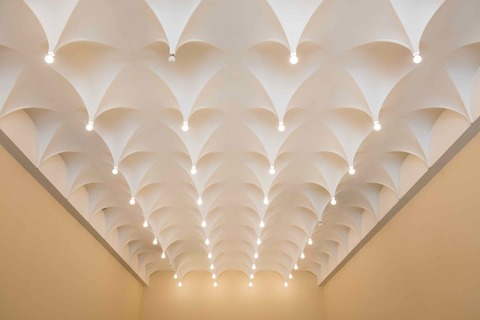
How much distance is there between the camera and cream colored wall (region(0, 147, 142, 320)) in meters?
14.1

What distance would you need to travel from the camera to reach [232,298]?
31.5 metres

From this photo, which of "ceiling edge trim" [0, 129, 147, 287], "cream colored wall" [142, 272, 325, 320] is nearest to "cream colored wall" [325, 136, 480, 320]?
"cream colored wall" [142, 272, 325, 320]

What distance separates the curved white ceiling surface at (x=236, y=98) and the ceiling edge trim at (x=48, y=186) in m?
0.26

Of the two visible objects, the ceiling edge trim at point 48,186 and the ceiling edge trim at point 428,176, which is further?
the ceiling edge trim at point 48,186

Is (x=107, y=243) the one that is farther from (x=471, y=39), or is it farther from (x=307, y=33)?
(x=471, y=39)

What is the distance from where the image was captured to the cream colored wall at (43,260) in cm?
1406

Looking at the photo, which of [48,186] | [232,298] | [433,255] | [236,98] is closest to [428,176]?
[433,255]

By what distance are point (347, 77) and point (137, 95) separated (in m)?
7.59

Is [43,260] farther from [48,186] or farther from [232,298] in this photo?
[232,298]

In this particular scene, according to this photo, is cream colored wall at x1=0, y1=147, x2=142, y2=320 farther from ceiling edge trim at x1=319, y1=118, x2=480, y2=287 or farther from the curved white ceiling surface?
ceiling edge trim at x1=319, y1=118, x2=480, y2=287

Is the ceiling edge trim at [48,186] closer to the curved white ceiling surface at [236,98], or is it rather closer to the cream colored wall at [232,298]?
the curved white ceiling surface at [236,98]

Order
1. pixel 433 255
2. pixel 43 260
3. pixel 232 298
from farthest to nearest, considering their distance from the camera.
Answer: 1. pixel 232 298
2. pixel 43 260
3. pixel 433 255

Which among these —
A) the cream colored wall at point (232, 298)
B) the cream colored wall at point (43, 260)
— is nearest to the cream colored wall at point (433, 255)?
the cream colored wall at point (232, 298)

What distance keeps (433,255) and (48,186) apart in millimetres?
16464
